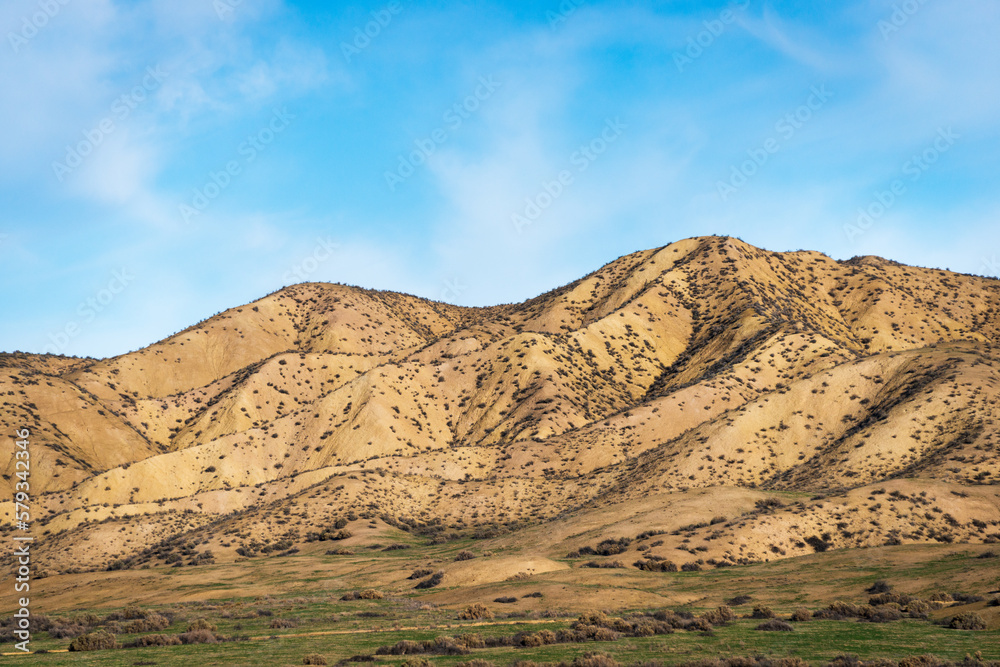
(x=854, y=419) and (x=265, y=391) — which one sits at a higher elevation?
(x=265, y=391)

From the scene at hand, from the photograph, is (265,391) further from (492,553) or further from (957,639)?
(957,639)

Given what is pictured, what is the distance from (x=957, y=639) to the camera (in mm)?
25812

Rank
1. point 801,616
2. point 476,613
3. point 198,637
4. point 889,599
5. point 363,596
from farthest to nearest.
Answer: point 363,596 → point 476,613 → point 889,599 → point 801,616 → point 198,637

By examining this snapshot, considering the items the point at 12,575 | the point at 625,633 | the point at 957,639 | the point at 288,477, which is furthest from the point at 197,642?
the point at 288,477

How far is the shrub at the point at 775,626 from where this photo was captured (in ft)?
96.9

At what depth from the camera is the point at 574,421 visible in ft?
295

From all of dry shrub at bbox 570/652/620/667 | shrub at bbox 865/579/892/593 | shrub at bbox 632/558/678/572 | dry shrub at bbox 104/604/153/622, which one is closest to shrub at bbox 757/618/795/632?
dry shrub at bbox 570/652/620/667

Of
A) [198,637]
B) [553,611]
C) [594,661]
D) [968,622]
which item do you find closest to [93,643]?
[198,637]

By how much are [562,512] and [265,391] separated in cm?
5219

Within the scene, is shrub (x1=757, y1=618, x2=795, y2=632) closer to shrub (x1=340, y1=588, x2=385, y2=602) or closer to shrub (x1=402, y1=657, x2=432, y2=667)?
shrub (x1=402, y1=657, x2=432, y2=667)

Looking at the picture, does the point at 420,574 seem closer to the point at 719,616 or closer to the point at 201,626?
the point at 201,626

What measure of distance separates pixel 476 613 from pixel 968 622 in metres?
18.3

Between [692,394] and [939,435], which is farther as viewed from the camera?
[692,394]

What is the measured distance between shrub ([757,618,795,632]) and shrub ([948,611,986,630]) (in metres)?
5.29
